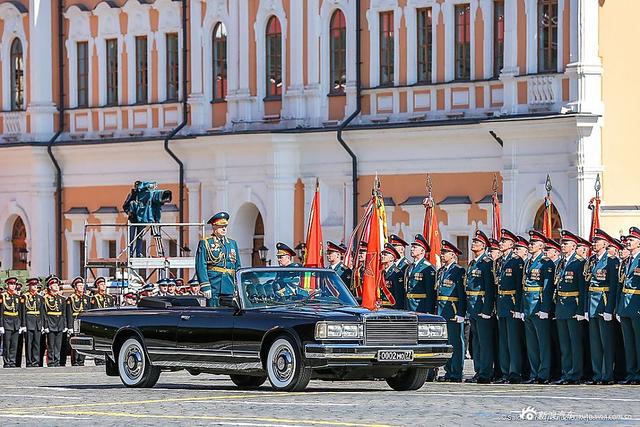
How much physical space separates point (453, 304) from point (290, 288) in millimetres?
3152

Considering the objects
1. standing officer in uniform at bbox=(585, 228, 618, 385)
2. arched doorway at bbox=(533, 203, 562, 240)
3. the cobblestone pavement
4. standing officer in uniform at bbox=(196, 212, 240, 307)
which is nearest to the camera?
the cobblestone pavement

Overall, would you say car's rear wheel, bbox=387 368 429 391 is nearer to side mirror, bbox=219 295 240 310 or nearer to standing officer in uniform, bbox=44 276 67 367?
side mirror, bbox=219 295 240 310

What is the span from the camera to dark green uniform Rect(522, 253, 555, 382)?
25.9 m

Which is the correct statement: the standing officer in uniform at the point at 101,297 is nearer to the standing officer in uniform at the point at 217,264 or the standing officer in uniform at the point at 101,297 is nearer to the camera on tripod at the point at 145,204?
the camera on tripod at the point at 145,204

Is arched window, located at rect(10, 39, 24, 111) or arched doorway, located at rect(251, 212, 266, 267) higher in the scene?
arched window, located at rect(10, 39, 24, 111)

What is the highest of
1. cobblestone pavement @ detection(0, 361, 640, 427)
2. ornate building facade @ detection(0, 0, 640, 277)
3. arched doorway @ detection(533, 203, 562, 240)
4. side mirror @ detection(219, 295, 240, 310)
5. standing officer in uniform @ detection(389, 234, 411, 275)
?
ornate building facade @ detection(0, 0, 640, 277)

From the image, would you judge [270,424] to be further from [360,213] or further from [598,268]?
[360,213]

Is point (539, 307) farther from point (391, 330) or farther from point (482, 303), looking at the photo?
point (391, 330)

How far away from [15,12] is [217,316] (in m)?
31.5

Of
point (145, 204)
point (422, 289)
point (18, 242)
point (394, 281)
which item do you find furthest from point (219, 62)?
point (422, 289)

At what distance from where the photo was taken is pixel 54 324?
125 feet

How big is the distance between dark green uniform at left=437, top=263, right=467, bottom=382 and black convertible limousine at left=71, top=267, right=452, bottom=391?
2.49 m

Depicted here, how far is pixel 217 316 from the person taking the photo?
944 inches

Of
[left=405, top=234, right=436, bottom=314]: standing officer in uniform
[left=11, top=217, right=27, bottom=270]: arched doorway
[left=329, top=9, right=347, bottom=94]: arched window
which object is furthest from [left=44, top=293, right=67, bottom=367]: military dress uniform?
[left=11, top=217, right=27, bottom=270]: arched doorway
